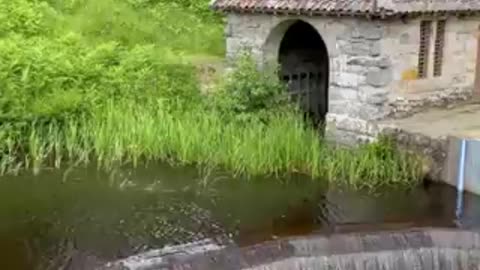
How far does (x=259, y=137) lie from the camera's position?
39.7 ft

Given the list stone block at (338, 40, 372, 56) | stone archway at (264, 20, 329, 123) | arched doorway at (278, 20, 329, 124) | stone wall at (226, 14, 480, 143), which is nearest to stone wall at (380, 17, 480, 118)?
stone wall at (226, 14, 480, 143)

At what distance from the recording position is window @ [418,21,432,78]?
12.8 metres

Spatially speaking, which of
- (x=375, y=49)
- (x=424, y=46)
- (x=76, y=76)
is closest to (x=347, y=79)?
(x=375, y=49)

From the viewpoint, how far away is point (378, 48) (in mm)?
12180

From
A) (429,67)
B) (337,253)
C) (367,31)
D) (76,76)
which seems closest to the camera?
(337,253)

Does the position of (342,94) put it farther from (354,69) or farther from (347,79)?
(354,69)

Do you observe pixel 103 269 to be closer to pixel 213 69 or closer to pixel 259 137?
pixel 259 137

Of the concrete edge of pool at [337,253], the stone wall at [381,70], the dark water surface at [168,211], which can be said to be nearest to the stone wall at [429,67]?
the stone wall at [381,70]

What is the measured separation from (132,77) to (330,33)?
12.5 feet

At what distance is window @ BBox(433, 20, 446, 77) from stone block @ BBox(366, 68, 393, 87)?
4.00 ft

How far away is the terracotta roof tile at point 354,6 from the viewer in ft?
39.1

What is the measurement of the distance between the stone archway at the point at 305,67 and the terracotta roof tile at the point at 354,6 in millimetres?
1284

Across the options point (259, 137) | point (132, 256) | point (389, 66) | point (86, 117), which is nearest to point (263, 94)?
point (259, 137)

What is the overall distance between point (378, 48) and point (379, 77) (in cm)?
47
